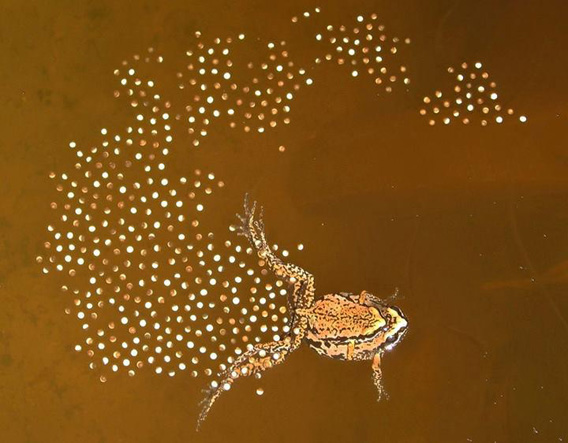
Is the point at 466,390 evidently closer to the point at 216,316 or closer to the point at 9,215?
the point at 216,316

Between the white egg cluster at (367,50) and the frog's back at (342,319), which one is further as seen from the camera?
the white egg cluster at (367,50)

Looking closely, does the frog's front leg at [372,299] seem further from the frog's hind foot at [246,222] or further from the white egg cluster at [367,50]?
the white egg cluster at [367,50]

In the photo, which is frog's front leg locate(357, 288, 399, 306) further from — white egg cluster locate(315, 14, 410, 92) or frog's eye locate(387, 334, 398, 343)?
white egg cluster locate(315, 14, 410, 92)

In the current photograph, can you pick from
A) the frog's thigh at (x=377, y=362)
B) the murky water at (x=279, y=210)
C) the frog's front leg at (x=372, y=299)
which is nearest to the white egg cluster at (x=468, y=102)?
the murky water at (x=279, y=210)

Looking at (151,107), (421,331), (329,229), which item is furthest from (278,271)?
(151,107)

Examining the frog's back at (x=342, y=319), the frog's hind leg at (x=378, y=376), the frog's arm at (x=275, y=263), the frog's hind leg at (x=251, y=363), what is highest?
the frog's arm at (x=275, y=263)

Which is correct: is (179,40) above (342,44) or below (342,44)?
above
